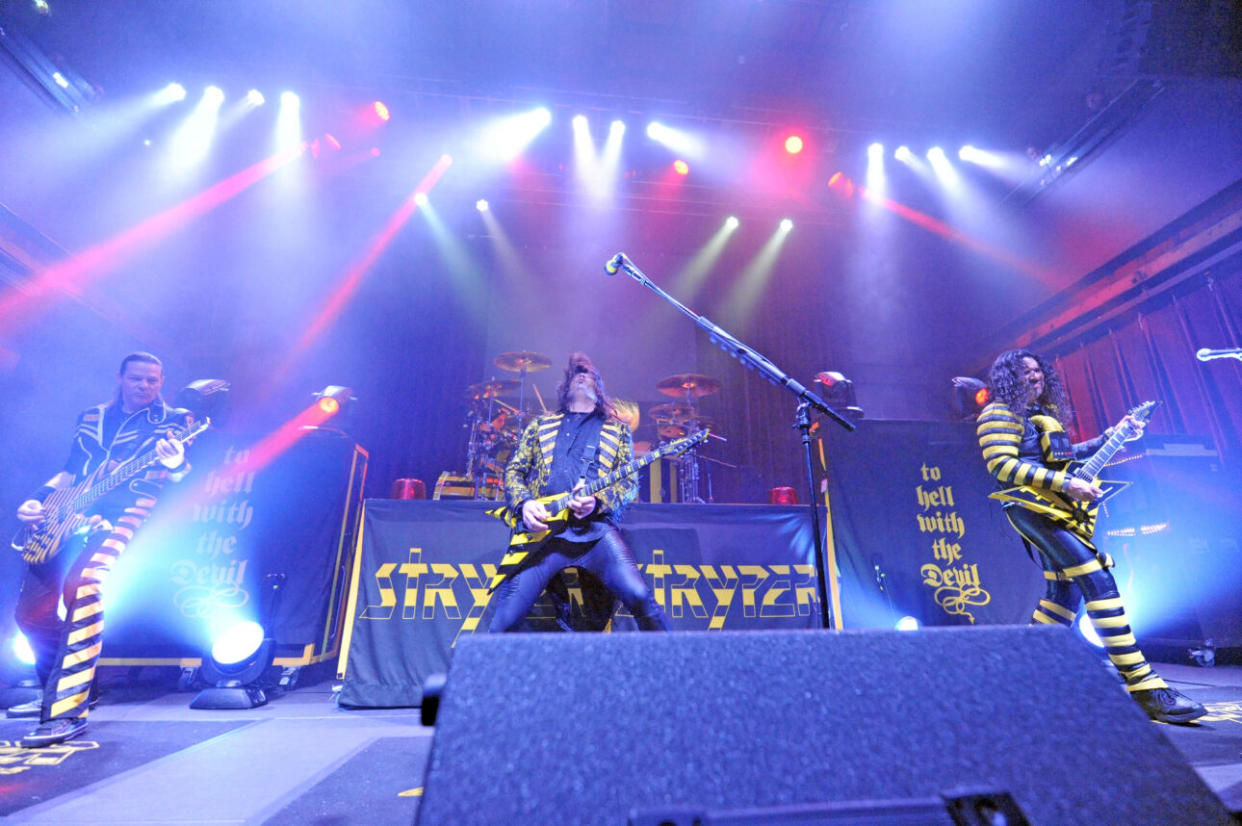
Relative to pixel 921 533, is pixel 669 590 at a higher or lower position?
lower

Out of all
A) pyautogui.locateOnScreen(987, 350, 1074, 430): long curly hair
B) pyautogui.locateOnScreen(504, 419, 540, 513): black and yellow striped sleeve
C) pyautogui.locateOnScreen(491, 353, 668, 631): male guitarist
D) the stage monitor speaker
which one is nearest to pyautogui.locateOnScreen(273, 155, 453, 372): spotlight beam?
pyautogui.locateOnScreen(491, 353, 668, 631): male guitarist

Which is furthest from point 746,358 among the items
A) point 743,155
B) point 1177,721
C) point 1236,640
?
point 743,155

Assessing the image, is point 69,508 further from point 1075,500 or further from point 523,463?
point 1075,500

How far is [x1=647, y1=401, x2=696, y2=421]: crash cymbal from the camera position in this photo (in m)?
7.80

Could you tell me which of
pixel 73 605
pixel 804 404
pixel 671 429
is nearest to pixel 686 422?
pixel 671 429

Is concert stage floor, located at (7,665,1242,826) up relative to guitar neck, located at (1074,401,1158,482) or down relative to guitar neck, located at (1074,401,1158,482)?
down

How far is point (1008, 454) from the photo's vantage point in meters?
3.24

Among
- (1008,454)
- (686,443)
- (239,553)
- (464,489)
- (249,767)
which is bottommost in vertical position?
(249,767)

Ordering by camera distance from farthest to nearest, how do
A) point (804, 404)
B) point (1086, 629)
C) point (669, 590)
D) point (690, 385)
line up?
point (690, 385)
point (1086, 629)
point (669, 590)
point (804, 404)

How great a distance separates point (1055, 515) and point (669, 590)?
2384 millimetres

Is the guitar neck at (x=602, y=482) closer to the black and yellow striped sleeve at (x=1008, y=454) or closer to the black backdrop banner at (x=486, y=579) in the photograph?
the black backdrop banner at (x=486, y=579)

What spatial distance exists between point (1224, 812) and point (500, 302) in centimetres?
1017

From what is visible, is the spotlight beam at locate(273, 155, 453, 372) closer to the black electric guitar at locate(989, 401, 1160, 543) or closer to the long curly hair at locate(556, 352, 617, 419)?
the long curly hair at locate(556, 352, 617, 419)

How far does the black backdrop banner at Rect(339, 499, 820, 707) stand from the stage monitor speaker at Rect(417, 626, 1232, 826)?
2.85 meters
